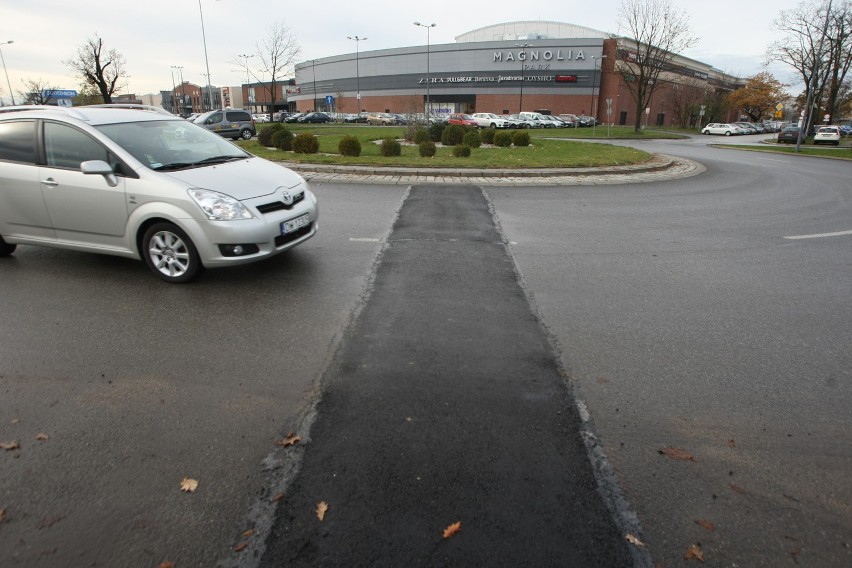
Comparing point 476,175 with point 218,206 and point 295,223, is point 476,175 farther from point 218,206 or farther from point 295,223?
point 218,206

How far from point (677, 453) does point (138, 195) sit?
16.6ft

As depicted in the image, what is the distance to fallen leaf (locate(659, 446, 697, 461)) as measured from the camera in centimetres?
281

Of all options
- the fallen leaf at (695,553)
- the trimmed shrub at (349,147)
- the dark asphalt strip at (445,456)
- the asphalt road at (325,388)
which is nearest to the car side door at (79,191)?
the asphalt road at (325,388)

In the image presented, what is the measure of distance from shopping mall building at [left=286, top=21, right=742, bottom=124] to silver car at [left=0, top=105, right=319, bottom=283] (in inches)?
2494

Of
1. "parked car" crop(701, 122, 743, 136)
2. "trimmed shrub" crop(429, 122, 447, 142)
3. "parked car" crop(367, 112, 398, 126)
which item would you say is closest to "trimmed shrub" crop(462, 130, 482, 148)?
"trimmed shrub" crop(429, 122, 447, 142)

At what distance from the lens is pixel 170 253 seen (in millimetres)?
5340

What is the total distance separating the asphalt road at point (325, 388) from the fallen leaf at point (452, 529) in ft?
0.17

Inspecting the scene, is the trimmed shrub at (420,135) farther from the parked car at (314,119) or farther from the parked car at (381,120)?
the parked car at (314,119)

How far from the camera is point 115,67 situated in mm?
52875

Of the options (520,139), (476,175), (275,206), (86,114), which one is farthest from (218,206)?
(520,139)

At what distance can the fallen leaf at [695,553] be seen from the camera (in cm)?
217

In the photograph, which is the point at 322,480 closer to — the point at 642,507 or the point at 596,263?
the point at 642,507

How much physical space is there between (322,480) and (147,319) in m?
2.83

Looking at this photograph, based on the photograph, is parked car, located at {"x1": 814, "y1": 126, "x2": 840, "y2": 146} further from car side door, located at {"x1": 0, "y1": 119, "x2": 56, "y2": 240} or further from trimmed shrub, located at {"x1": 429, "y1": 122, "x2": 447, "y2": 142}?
car side door, located at {"x1": 0, "y1": 119, "x2": 56, "y2": 240}
